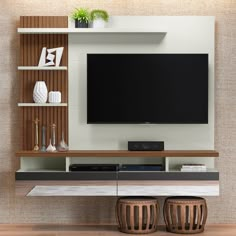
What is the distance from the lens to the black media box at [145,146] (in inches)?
264

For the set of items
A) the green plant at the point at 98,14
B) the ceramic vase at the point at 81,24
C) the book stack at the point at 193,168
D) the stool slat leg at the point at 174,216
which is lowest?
the stool slat leg at the point at 174,216

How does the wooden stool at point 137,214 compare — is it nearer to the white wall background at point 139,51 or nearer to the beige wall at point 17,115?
the beige wall at point 17,115

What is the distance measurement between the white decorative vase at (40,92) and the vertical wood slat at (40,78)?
126mm

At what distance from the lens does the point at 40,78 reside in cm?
687

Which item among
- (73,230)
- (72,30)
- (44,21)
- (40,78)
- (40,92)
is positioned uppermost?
(44,21)

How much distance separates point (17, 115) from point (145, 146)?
1.29m

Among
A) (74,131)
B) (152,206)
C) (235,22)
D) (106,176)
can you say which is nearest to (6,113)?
(74,131)

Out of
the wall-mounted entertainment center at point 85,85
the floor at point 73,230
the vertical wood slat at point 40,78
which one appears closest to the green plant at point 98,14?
the wall-mounted entertainment center at point 85,85

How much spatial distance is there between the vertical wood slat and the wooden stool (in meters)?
0.89

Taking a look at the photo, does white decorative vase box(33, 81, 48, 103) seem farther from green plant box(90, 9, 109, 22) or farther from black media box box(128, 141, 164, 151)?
black media box box(128, 141, 164, 151)

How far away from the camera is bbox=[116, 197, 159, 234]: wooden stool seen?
6.47 meters

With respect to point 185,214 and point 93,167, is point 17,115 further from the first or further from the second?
point 185,214

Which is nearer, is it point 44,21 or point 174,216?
point 174,216

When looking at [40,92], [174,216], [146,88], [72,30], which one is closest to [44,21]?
[72,30]
